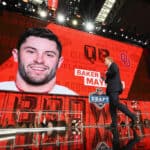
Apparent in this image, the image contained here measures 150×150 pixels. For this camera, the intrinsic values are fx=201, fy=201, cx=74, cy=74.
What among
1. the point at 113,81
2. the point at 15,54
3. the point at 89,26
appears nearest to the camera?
the point at 113,81

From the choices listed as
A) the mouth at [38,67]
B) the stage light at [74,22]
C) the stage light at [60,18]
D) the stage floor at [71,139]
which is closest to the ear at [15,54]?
the mouth at [38,67]

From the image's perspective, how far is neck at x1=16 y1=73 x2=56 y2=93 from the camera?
4353mm

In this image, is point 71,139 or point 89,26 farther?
point 89,26

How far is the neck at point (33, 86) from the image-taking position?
4.35m

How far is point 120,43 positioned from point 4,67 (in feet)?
11.2

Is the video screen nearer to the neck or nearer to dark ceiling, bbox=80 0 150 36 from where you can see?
the neck

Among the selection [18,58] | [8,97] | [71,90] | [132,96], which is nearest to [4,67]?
[18,58]

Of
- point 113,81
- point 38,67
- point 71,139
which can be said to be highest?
point 38,67

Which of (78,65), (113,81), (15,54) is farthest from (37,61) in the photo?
(113,81)

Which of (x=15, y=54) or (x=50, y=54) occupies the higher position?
(x=50, y=54)

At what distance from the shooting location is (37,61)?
459 centimetres

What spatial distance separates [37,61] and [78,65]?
1060mm

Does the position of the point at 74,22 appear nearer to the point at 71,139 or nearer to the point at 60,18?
the point at 60,18

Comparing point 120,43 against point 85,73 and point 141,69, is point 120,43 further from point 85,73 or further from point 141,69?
point 85,73
